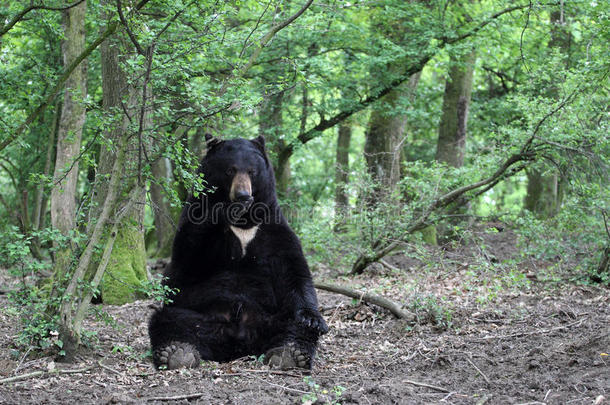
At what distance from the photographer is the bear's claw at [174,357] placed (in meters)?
4.95

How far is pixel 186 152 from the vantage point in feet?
14.7

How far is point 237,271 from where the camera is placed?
5.71 meters

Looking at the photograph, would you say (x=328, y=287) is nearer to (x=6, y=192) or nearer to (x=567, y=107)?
(x=567, y=107)

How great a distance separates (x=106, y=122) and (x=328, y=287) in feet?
13.6

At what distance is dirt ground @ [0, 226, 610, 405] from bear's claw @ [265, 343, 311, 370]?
0.12 metres

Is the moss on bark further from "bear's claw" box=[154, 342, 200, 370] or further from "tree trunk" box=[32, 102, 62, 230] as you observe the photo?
"bear's claw" box=[154, 342, 200, 370]

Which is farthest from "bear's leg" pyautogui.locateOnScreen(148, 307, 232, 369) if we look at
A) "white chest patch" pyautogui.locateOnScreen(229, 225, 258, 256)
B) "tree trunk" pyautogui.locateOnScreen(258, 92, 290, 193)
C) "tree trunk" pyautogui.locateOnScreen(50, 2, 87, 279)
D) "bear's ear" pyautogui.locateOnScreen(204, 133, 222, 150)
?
"tree trunk" pyautogui.locateOnScreen(258, 92, 290, 193)

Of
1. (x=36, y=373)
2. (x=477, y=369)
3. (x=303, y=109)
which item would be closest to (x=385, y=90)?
(x=303, y=109)

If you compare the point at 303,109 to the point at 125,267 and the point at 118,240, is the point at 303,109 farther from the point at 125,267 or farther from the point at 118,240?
the point at 125,267

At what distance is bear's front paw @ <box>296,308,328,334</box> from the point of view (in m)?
5.34

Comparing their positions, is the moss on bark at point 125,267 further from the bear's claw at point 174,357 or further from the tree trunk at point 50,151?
the bear's claw at point 174,357

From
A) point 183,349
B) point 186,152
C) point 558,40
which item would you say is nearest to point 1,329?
point 183,349

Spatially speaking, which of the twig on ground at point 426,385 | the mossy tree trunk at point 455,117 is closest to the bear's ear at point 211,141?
the twig on ground at point 426,385

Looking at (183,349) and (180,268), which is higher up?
(180,268)
